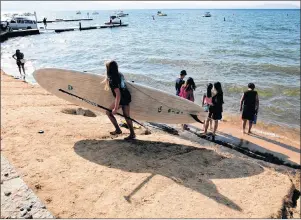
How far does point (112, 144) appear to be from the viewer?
5969 mm

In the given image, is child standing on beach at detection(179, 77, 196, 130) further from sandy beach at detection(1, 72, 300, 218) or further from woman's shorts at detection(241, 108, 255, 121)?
woman's shorts at detection(241, 108, 255, 121)

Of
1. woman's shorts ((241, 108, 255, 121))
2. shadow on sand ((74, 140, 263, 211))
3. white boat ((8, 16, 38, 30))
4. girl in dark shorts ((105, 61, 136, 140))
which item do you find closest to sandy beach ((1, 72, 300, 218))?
shadow on sand ((74, 140, 263, 211))

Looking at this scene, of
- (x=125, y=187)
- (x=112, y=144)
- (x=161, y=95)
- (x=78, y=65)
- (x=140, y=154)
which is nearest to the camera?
(x=125, y=187)

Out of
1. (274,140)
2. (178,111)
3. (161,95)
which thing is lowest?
(274,140)

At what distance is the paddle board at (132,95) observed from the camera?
6414 millimetres

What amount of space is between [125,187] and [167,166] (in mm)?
1034

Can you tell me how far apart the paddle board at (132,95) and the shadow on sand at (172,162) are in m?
0.77

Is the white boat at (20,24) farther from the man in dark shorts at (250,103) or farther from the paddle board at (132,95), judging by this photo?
the man in dark shorts at (250,103)

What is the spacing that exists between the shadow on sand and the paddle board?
2.54ft

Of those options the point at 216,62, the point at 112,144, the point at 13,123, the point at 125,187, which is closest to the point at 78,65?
the point at 216,62

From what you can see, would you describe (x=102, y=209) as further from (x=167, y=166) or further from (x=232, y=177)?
(x=232, y=177)

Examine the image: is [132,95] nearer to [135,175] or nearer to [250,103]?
[135,175]

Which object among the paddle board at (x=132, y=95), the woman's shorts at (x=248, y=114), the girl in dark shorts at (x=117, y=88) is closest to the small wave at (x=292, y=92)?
the woman's shorts at (x=248, y=114)

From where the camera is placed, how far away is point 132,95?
637 cm
